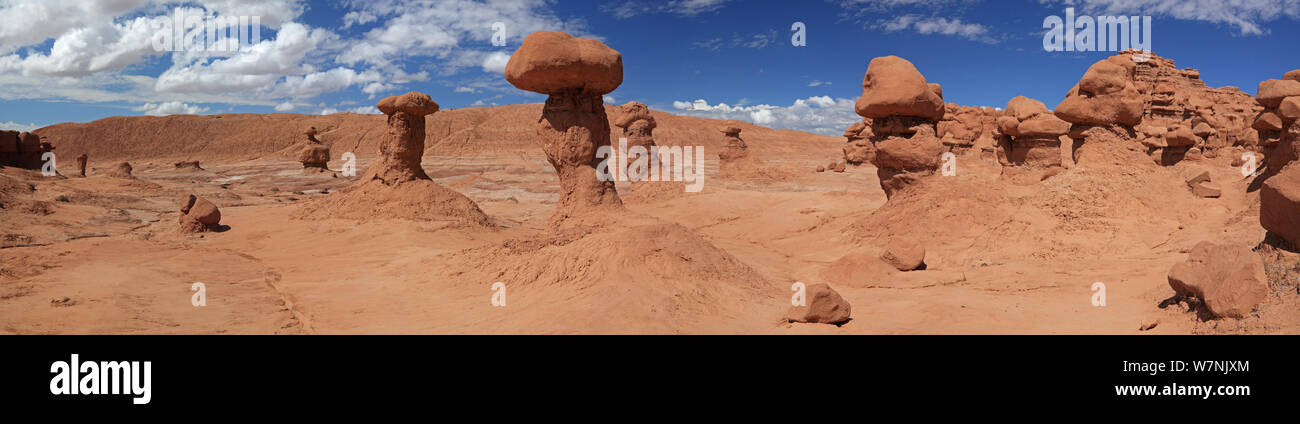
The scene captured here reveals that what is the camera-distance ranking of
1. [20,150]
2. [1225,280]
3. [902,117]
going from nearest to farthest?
[1225,280] < [902,117] < [20,150]

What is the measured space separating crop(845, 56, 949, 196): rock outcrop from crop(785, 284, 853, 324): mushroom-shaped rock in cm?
610

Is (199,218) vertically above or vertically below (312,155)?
below

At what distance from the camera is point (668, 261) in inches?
247

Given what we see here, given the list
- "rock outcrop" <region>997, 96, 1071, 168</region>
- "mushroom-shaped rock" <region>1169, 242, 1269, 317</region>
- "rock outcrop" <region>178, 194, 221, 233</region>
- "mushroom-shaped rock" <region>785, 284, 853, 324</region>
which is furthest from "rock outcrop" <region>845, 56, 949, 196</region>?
"rock outcrop" <region>178, 194, 221, 233</region>

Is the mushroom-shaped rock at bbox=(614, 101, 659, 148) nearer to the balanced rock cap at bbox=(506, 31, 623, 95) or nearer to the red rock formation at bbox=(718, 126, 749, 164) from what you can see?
the red rock formation at bbox=(718, 126, 749, 164)

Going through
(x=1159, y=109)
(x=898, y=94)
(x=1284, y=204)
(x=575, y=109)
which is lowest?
(x=1284, y=204)

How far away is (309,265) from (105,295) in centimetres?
255

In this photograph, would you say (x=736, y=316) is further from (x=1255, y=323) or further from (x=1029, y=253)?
(x=1029, y=253)

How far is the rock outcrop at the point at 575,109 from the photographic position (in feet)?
29.0

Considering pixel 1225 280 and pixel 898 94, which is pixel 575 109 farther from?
pixel 1225 280

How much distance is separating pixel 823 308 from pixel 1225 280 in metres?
2.40

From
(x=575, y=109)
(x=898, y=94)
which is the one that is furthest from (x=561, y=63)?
(x=898, y=94)

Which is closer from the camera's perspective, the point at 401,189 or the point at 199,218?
the point at 199,218

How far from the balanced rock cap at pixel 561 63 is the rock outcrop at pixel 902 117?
414 cm
